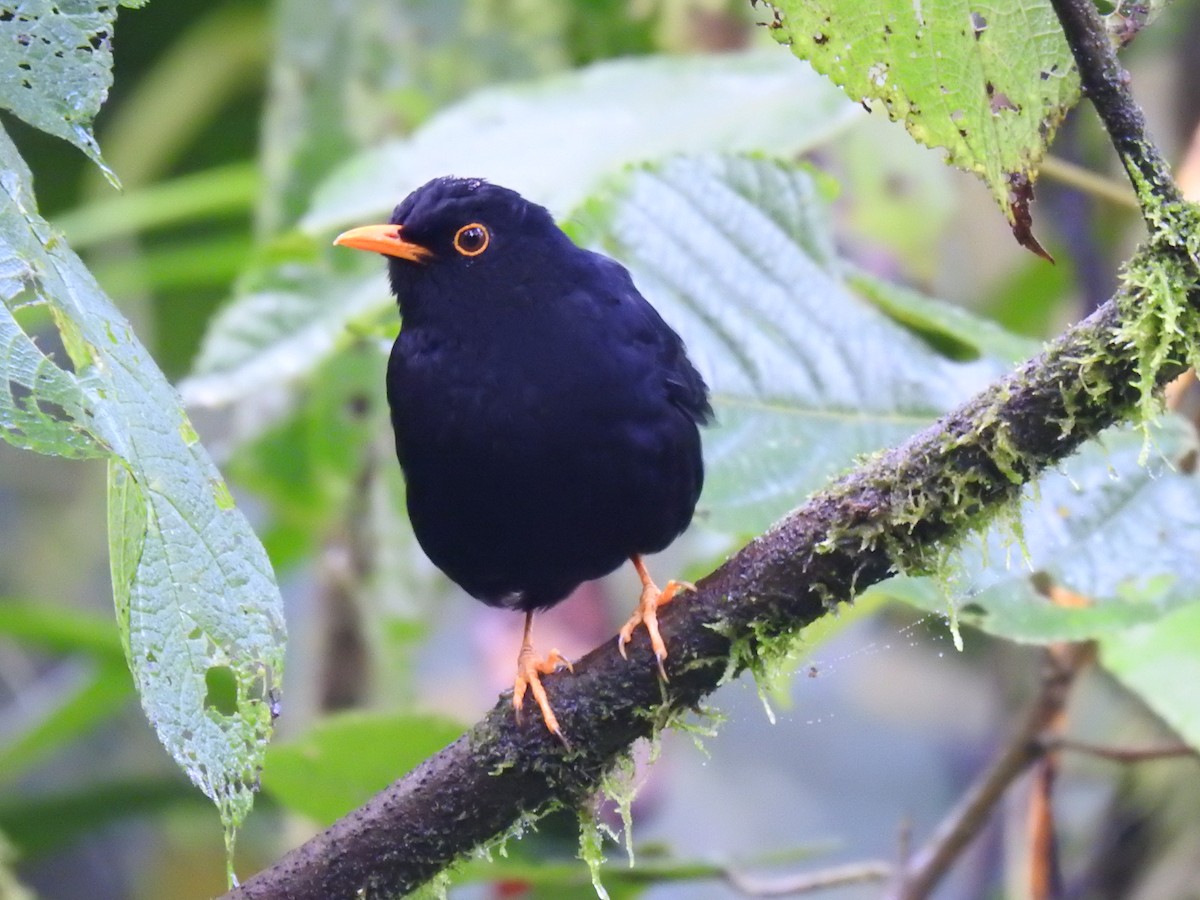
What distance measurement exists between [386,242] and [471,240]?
0.55 ft

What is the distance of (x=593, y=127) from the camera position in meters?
3.38

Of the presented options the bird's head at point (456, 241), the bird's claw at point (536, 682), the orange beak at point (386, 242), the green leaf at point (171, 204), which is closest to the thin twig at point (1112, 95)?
the bird's claw at point (536, 682)

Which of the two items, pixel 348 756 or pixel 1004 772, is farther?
pixel 1004 772

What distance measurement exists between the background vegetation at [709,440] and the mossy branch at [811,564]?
0.23 metres

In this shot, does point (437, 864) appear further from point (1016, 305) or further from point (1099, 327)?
point (1016, 305)

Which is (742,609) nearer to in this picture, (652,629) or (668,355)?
(652,629)

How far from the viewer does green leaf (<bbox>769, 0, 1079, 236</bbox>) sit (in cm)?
139

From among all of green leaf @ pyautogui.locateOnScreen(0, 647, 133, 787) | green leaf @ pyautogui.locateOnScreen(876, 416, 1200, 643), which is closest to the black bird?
green leaf @ pyautogui.locateOnScreen(876, 416, 1200, 643)

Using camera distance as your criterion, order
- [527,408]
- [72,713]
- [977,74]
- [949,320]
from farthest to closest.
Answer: [72,713]
[949,320]
[527,408]
[977,74]

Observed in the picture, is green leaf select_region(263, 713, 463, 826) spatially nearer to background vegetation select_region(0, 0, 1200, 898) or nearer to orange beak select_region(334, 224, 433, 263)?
background vegetation select_region(0, 0, 1200, 898)

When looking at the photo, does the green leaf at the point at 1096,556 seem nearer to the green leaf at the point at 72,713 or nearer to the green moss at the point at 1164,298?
the green moss at the point at 1164,298

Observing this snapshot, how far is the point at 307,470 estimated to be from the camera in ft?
14.8

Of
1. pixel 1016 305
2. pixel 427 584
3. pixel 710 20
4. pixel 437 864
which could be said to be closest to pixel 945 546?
pixel 437 864

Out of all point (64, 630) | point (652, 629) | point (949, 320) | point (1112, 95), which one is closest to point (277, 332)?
point (64, 630)
